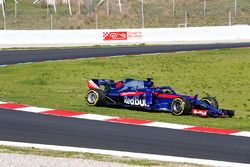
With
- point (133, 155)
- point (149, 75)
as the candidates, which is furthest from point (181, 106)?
point (149, 75)

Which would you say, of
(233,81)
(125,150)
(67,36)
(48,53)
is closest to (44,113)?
(125,150)

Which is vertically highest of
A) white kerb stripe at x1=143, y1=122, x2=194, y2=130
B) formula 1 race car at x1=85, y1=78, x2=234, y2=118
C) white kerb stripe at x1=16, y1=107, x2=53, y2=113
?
formula 1 race car at x1=85, y1=78, x2=234, y2=118

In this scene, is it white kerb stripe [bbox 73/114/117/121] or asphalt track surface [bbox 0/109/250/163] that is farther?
white kerb stripe [bbox 73/114/117/121]

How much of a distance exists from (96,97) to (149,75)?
9.65 metres

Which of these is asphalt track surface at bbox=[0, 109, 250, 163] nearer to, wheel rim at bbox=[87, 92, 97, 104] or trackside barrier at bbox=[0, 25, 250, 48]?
wheel rim at bbox=[87, 92, 97, 104]

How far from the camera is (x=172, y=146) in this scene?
13.1m

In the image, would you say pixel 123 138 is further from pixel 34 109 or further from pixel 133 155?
pixel 34 109

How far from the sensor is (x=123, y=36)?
4562 centimetres

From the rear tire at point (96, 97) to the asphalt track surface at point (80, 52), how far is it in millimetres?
13674

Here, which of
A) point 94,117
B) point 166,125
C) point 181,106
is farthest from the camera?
point 181,106

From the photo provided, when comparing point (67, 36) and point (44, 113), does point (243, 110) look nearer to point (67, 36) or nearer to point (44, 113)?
point (44, 113)

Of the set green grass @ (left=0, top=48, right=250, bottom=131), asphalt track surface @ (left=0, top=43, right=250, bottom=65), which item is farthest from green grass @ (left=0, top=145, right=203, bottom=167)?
asphalt track surface @ (left=0, top=43, right=250, bottom=65)

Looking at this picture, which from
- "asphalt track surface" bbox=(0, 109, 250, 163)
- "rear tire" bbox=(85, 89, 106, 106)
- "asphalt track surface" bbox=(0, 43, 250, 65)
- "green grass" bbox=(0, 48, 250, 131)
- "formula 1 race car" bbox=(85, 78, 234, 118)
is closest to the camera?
"asphalt track surface" bbox=(0, 109, 250, 163)

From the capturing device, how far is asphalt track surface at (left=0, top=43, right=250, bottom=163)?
41.5 ft
